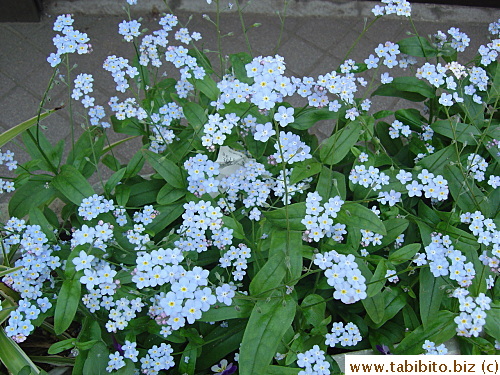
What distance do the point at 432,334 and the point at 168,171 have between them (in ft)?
3.13

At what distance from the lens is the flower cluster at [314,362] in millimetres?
1563

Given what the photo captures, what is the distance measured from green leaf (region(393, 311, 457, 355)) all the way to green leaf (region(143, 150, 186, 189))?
845 millimetres

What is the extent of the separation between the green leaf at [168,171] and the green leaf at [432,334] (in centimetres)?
85

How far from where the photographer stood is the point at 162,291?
5.09ft

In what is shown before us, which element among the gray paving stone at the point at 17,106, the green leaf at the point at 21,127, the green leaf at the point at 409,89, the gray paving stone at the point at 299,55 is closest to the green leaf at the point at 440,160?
the green leaf at the point at 409,89

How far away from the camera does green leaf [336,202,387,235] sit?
1.66 m

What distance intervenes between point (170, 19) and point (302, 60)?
6.11ft

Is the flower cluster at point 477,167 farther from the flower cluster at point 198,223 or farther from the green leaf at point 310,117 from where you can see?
the flower cluster at point 198,223

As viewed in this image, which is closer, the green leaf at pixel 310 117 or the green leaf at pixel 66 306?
the green leaf at pixel 66 306

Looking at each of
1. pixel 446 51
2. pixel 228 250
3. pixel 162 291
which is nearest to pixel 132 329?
pixel 162 291

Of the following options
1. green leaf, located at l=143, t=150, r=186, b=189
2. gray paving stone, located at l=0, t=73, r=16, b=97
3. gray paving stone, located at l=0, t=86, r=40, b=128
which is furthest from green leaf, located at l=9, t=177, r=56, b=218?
gray paving stone, located at l=0, t=73, r=16, b=97

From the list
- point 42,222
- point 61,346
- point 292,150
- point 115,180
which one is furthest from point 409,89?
point 61,346

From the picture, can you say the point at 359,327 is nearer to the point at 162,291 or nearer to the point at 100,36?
the point at 162,291

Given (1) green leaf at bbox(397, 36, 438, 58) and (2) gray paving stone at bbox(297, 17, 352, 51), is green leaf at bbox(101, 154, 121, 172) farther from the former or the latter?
(2) gray paving stone at bbox(297, 17, 352, 51)
